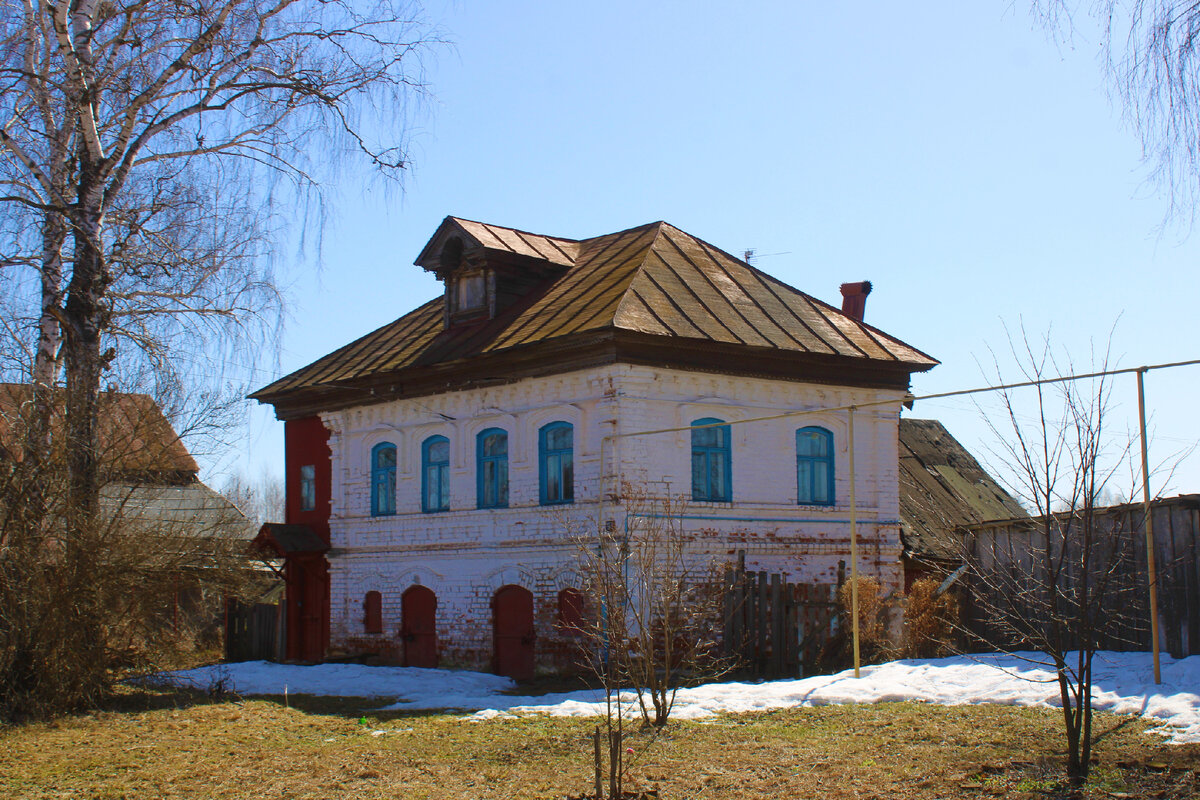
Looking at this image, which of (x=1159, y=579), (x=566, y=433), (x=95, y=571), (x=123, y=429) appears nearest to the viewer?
(x=1159, y=579)

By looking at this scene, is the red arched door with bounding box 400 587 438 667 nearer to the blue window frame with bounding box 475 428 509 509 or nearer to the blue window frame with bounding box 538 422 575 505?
the blue window frame with bounding box 475 428 509 509

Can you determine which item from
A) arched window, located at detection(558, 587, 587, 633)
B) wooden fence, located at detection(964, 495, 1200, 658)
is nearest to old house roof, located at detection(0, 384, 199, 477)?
arched window, located at detection(558, 587, 587, 633)

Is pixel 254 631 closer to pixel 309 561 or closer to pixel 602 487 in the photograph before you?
pixel 309 561

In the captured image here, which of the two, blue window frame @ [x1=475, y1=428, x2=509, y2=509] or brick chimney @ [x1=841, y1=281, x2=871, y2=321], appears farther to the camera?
brick chimney @ [x1=841, y1=281, x2=871, y2=321]

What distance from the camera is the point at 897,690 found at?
1341 cm

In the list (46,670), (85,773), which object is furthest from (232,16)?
(85,773)

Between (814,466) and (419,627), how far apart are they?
288 inches

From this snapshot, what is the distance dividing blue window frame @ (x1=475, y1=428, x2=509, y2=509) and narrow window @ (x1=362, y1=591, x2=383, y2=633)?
349 cm

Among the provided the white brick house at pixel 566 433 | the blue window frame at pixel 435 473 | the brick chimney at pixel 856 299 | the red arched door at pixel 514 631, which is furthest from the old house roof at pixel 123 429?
the brick chimney at pixel 856 299

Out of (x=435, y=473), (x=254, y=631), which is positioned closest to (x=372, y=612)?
(x=435, y=473)

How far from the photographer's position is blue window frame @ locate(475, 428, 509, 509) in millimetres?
19266

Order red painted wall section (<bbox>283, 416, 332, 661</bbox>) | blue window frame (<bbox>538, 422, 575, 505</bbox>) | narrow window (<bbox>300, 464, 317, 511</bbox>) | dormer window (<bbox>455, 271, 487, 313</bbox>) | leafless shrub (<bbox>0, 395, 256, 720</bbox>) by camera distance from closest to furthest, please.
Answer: leafless shrub (<bbox>0, 395, 256, 720</bbox>), blue window frame (<bbox>538, 422, 575, 505</bbox>), dormer window (<bbox>455, 271, 487, 313</bbox>), red painted wall section (<bbox>283, 416, 332, 661</bbox>), narrow window (<bbox>300, 464, 317, 511</bbox>)

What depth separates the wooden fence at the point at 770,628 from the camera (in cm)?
1644

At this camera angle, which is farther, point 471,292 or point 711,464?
point 471,292
